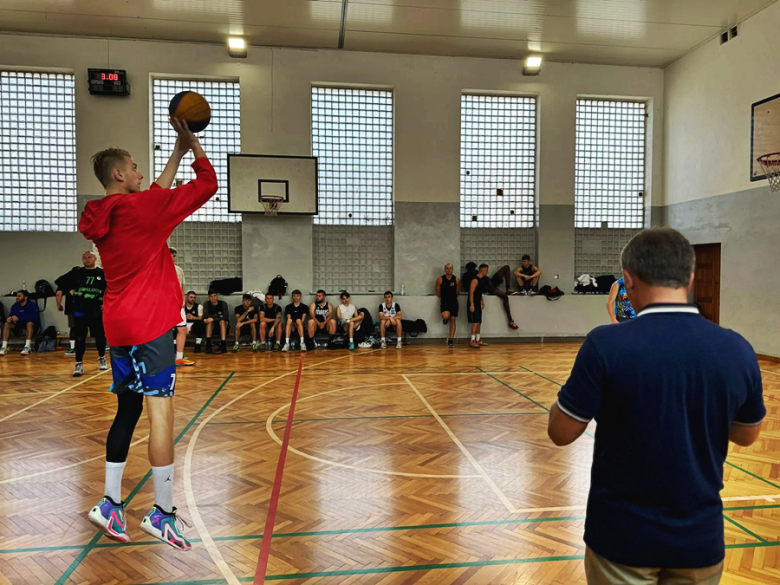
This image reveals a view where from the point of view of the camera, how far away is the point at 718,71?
40.0ft

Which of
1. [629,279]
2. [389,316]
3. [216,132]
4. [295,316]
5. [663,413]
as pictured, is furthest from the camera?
[216,132]

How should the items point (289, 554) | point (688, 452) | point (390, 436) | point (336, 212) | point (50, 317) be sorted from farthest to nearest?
1. point (336, 212)
2. point (50, 317)
3. point (390, 436)
4. point (289, 554)
5. point (688, 452)

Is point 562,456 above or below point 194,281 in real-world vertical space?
below

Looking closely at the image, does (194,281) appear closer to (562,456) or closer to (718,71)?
(562,456)

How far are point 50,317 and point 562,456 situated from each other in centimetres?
1156

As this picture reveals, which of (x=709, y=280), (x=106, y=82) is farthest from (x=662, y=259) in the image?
(x=106, y=82)

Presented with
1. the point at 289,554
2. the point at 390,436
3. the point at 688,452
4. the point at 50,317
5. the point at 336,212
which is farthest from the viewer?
the point at 336,212

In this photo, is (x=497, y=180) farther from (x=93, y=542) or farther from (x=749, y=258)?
(x=93, y=542)

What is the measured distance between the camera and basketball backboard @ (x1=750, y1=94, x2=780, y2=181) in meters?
10.4

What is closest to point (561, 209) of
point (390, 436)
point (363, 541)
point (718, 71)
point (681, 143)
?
point (681, 143)

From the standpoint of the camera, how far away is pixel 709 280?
499 inches

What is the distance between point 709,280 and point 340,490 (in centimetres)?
1194

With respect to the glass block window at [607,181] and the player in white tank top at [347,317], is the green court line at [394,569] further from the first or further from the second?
the glass block window at [607,181]

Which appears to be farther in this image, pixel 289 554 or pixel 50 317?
pixel 50 317
